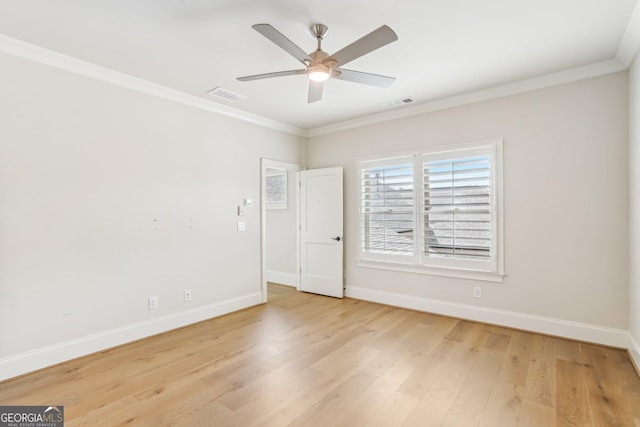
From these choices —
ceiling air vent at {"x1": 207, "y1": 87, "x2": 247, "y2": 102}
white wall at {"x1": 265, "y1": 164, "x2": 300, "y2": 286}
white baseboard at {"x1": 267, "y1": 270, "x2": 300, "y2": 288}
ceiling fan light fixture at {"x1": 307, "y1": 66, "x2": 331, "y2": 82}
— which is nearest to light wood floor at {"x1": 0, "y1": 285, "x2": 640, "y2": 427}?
white baseboard at {"x1": 267, "y1": 270, "x2": 300, "y2": 288}

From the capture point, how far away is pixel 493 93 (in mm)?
3686

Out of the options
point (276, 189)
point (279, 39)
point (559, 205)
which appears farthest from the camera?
point (276, 189)

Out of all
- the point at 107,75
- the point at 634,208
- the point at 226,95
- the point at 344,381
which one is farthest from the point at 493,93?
the point at 107,75

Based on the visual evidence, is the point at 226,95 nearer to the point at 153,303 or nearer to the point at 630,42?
the point at 153,303

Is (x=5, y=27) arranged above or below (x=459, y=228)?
above

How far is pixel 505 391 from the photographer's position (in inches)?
92.4

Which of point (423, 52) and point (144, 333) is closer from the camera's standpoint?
point (423, 52)

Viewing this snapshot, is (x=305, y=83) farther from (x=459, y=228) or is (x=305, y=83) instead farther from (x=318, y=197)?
(x=459, y=228)

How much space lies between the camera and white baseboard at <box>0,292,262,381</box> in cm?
260

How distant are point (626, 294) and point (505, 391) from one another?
1799 mm

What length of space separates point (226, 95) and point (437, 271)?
139 inches

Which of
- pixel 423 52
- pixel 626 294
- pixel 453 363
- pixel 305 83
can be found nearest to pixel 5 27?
pixel 305 83

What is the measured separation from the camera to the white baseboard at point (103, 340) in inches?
102

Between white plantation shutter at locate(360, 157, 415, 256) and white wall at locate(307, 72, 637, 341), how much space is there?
2.03 ft
